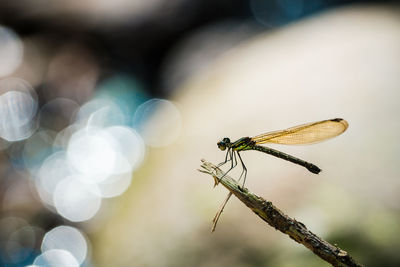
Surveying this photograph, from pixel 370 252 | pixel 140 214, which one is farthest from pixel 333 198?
pixel 140 214

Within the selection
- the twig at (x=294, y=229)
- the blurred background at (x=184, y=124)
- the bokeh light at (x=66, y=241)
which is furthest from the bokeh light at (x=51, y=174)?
the twig at (x=294, y=229)

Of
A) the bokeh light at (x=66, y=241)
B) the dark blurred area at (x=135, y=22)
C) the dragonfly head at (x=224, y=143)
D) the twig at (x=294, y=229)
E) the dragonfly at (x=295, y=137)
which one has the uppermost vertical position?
the dark blurred area at (x=135, y=22)

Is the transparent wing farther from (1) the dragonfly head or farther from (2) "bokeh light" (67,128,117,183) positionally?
(2) "bokeh light" (67,128,117,183)

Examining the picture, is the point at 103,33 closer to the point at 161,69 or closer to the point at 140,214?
the point at 161,69

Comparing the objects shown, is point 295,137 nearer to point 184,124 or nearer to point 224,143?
point 224,143

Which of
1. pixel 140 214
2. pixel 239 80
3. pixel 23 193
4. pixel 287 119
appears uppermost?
pixel 239 80

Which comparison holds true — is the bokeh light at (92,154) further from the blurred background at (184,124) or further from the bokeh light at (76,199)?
the bokeh light at (76,199)
